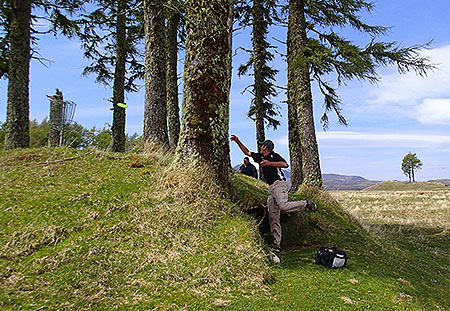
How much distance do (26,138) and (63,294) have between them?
850 centimetres

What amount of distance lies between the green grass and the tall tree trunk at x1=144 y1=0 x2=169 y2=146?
283cm

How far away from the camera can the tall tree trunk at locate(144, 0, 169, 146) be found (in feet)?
29.4

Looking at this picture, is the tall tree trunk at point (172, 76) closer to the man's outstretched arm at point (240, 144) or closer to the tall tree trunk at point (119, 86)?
the tall tree trunk at point (119, 86)

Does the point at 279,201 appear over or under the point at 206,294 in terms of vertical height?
over

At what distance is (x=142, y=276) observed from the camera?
3.50 metres

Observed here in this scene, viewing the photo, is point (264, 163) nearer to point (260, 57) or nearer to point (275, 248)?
point (275, 248)

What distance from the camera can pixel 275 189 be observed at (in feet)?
19.8

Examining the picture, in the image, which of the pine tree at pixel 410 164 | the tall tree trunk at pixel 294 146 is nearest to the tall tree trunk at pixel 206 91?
the tall tree trunk at pixel 294 146

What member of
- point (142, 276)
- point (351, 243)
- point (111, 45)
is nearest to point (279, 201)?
point (351, 243)

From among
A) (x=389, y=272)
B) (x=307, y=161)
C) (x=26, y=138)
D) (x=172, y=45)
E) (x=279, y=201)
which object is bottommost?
(x=389, y=272)

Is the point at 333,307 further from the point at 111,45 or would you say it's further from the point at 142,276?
the point at 111,45

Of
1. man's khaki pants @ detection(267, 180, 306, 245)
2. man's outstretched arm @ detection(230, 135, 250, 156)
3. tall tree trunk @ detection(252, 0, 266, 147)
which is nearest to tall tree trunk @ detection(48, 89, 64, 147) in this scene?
man's outstretched arm @ detection(230, 135, 250, 156)

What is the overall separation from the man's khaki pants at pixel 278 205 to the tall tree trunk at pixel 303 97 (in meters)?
4.04

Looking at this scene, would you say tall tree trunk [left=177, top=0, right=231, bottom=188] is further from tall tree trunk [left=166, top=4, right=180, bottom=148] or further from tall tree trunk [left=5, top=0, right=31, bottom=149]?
tall tree trunk [left=5, top=0, right=31, bottom=149]
